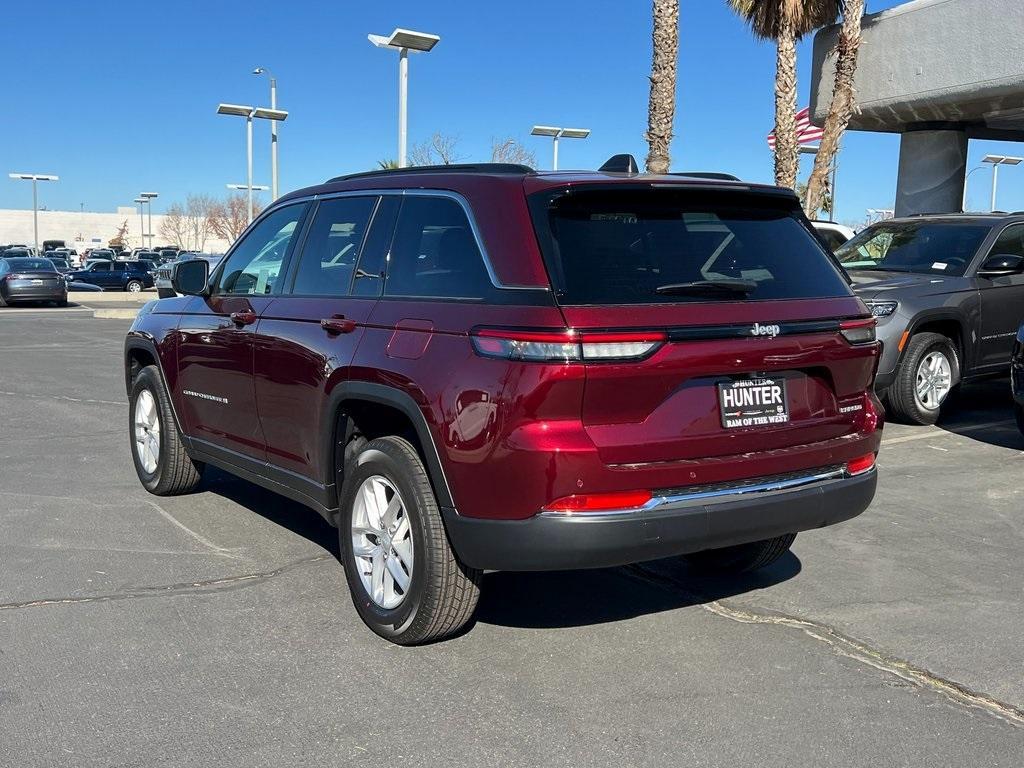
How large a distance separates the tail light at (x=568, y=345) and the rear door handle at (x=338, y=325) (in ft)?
3.06

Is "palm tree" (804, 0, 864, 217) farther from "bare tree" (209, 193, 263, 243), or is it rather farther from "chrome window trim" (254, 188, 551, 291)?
"bare tree" (209, 193, 263, 243)

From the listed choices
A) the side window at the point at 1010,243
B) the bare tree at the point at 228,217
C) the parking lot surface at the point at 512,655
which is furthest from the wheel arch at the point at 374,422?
the bare tree at the point at 228,217

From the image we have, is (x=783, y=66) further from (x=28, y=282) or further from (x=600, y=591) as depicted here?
(x=28, y=282)

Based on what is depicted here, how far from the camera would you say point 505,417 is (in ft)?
11.4

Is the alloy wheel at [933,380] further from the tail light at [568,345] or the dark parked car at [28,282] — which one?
the dark parked car at [28,282]

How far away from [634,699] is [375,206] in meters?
2.39

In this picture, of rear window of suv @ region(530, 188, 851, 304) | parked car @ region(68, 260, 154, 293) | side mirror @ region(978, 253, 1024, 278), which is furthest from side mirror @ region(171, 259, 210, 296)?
parked car @ region(68, 260, 154, 293)

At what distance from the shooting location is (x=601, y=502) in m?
3.53

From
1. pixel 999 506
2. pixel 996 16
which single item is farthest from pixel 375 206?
pixel 996 16

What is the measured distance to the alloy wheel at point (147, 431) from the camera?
6.44 m

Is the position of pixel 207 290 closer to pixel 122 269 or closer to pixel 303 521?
pixel 303 521

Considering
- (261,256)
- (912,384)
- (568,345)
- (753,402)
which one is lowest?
(912,384)

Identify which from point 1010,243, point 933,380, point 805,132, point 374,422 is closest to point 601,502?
point 374,422

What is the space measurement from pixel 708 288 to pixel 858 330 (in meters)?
0.78
